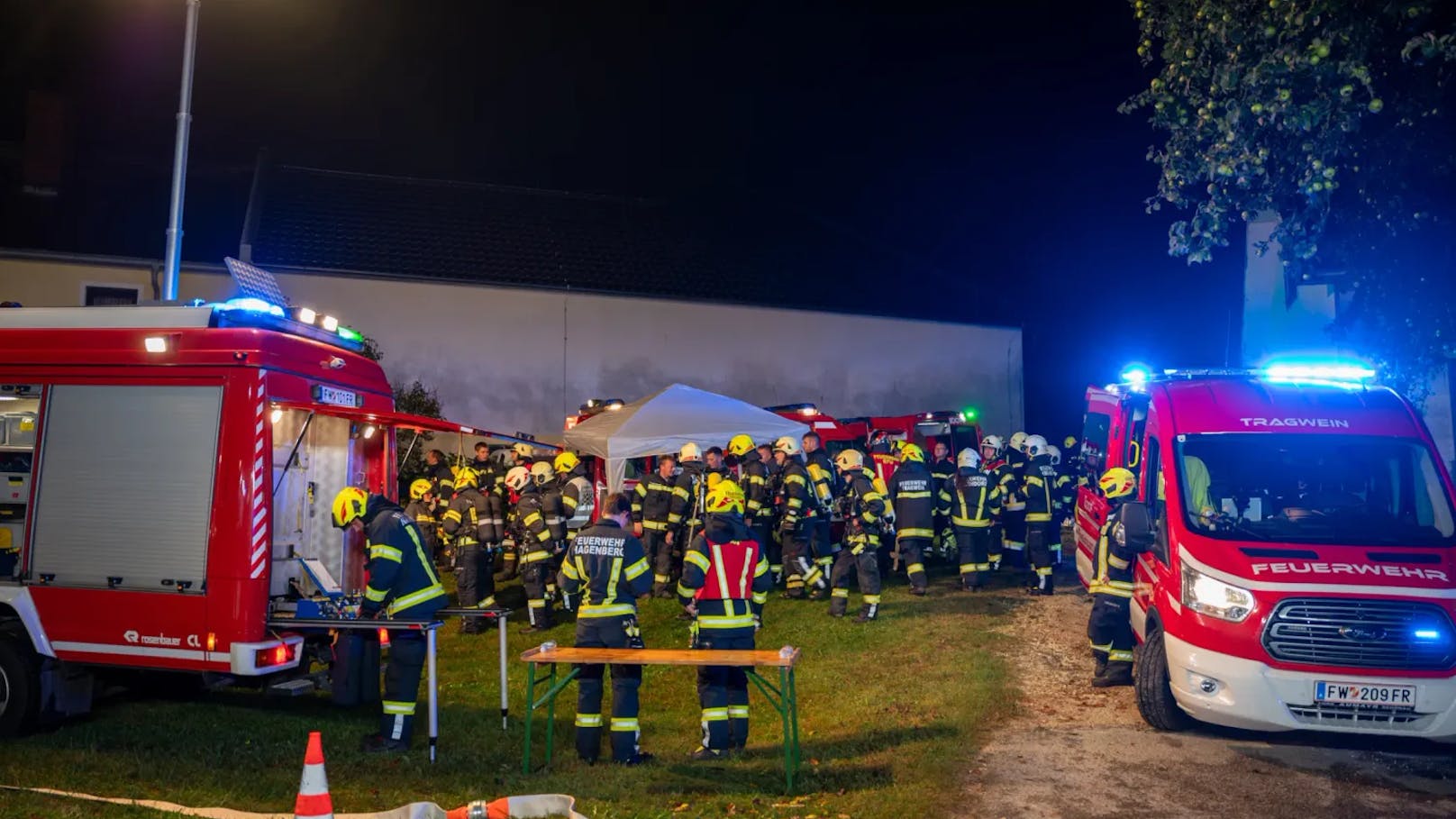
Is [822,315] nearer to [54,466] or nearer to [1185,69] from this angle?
[1185,69]

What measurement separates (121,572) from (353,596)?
6.10ft

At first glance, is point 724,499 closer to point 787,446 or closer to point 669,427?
point 787,446

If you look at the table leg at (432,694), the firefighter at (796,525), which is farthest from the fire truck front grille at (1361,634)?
the firefighter at (796,525)

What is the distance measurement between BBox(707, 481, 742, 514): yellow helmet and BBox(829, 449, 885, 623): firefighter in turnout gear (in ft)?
14.4

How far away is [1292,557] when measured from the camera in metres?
7.26

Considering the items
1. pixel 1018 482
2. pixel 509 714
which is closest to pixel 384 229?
pixel 1018 482

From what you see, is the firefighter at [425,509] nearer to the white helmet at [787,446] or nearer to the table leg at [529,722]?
the white helmet at [787,446]

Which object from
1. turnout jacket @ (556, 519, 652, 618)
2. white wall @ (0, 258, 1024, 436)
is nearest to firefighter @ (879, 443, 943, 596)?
turnout jacket @ (556, 519, 652, 618)

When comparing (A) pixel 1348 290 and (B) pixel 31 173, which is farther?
(B) pixel 31 173

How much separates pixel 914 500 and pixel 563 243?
18.3m

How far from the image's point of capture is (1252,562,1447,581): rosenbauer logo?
7.03 metres

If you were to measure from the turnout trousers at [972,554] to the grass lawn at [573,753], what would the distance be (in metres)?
2.69

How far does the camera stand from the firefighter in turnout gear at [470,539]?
1330 cm

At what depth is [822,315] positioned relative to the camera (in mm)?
29922
